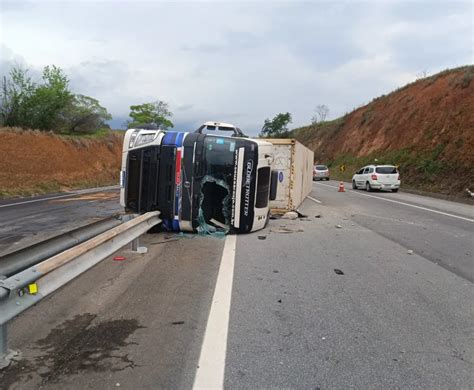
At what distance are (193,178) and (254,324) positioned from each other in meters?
4.62

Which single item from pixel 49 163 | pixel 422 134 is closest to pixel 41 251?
pixel 49 163

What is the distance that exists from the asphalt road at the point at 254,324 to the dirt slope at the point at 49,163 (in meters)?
17.8

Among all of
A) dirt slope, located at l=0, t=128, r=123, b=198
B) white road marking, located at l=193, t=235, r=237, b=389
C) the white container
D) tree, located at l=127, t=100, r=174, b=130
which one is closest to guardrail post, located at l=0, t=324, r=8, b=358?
white road marking, located at l=193, t=235, r=237, b=389

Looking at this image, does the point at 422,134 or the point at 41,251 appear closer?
the point at 41,251

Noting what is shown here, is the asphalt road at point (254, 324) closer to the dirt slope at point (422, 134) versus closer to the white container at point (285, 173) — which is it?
the white container at point (285, 173)

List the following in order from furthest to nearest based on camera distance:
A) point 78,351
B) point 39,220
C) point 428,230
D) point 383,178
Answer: point 383,178 < point 39,220 < point 428,230 < point 78,351

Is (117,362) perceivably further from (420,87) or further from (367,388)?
(420,87)

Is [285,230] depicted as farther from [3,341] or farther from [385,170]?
[385,170]

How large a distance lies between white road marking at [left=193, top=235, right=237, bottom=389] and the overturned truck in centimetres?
270

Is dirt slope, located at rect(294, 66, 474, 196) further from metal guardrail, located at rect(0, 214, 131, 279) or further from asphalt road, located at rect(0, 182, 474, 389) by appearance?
metal guardrail, located at rect(0, 214, 131, 279)

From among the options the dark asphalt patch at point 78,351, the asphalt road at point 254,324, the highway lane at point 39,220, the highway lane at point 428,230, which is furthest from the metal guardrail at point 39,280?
the highway lane at point 428,230

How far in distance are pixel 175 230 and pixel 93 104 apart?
178 feet

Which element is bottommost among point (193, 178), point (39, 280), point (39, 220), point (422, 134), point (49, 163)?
point (39, 220)

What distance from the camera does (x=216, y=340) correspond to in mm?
3812
